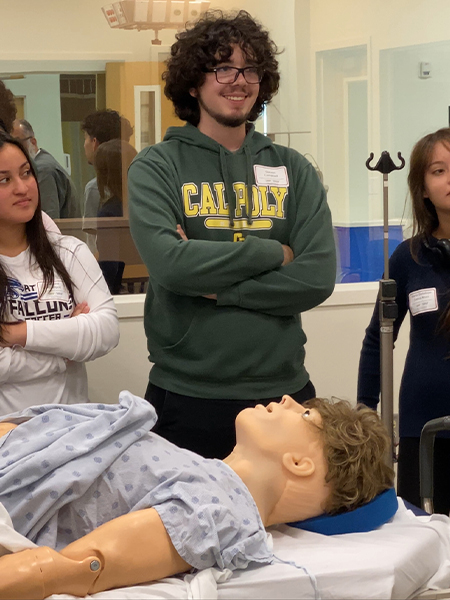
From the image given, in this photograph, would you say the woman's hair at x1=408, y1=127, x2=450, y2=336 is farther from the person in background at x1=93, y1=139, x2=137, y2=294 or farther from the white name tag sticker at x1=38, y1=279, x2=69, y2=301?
the person in background at x1=93, y1=139, x2=137, y2=294

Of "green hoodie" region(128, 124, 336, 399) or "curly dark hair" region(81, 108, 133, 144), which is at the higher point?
"curly dark hair" region(81, 108, 133, 144)

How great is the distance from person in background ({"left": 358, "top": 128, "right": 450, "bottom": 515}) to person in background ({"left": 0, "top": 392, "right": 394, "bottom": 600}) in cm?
51

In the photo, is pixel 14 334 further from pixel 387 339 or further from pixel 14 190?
pixel 387 339

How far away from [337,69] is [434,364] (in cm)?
265

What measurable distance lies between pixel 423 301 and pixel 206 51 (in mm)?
971

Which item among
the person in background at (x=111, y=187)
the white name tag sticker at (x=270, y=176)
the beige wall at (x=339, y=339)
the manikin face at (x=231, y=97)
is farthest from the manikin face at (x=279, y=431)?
the person in background at (x=111, y=187)

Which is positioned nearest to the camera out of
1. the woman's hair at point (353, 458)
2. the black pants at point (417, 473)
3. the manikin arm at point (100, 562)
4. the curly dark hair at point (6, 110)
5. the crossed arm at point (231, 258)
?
the manikin arm at point (100, 562)

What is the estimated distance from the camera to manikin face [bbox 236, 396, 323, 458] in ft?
5.66

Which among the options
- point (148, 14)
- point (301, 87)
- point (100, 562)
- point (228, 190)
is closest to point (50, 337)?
point (228, 190)

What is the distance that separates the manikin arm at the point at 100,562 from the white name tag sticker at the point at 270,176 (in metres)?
1.13

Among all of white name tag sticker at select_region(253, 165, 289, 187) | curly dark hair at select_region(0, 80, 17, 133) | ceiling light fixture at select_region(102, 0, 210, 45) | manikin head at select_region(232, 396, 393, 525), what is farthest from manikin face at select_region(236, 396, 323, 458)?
ceiling light fixture at select_region(102, 0, 210, 45)

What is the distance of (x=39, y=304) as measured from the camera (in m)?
2.23

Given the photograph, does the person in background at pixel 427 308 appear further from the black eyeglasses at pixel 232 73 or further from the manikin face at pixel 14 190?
the manikin face at pixel 14 190

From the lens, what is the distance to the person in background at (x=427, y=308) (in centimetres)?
224
